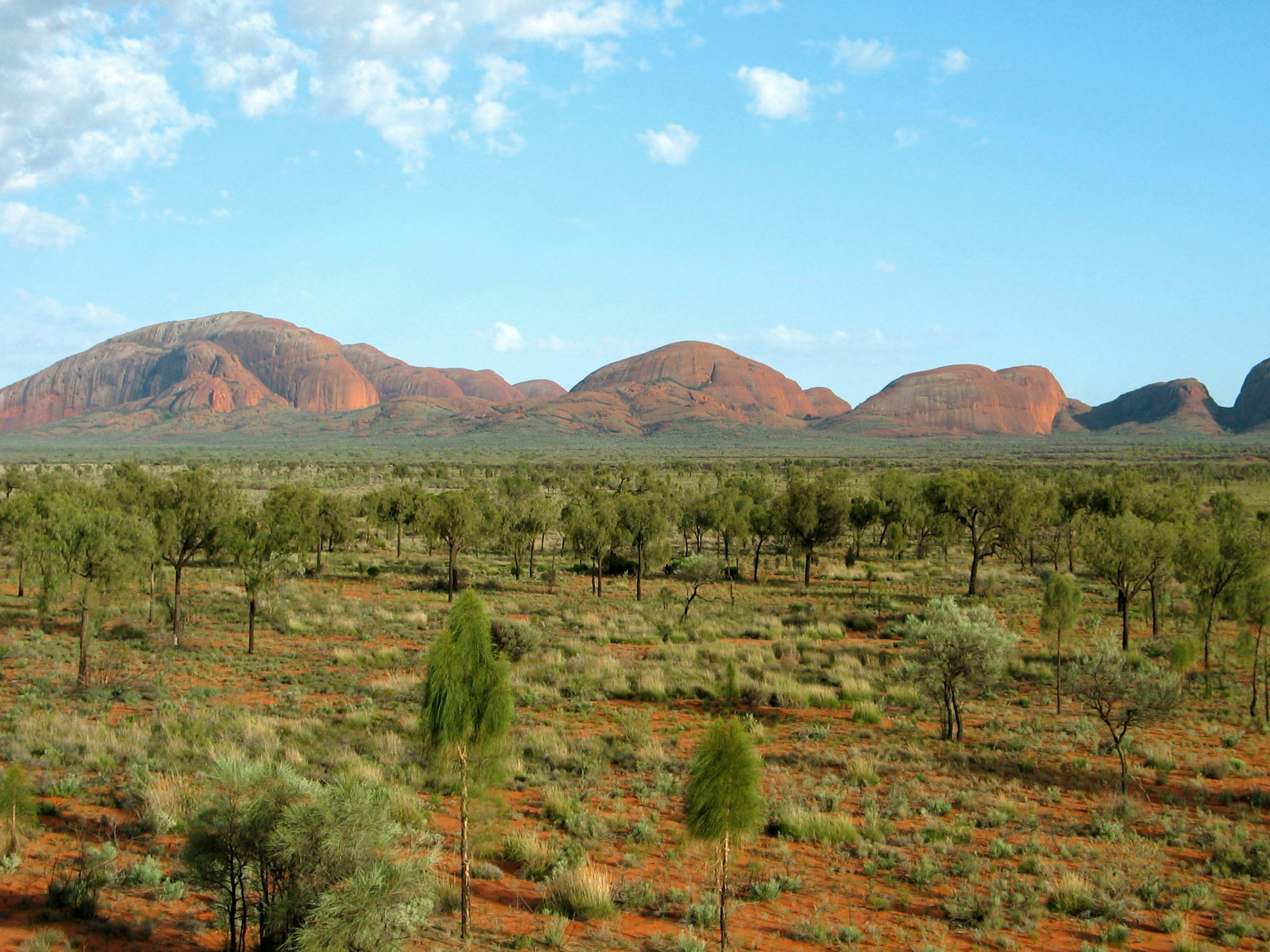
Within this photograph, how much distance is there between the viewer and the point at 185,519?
73.9 ft

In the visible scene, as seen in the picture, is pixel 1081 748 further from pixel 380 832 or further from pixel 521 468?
pixel 521 468

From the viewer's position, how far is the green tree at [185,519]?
21.9m

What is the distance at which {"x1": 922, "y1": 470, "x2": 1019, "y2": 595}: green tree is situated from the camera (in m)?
34.6

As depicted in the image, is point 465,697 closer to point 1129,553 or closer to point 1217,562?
point 1217,562

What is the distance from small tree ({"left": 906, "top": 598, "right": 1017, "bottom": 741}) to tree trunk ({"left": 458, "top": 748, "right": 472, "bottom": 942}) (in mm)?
10760

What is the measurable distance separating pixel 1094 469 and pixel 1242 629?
89061 millimetres

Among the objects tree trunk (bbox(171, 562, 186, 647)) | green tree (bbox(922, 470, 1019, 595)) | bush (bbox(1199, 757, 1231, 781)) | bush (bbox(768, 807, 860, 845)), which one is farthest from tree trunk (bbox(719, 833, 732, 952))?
green tree (bbox(922, 470, 1019, 595))

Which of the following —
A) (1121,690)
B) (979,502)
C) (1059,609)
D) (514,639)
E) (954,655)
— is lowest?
(514,639)

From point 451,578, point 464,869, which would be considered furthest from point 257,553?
point 464,869

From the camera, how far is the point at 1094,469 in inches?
3846

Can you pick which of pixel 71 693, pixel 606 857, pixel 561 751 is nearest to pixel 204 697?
pixel 71 693

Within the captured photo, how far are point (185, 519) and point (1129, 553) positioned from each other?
27573 millimetres

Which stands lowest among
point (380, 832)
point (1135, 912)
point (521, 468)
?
point (1135, 912)

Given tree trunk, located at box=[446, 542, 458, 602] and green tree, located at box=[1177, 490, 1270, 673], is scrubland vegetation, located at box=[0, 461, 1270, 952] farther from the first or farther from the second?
tree trunk, located at box=[446, 542, 458, 602]
